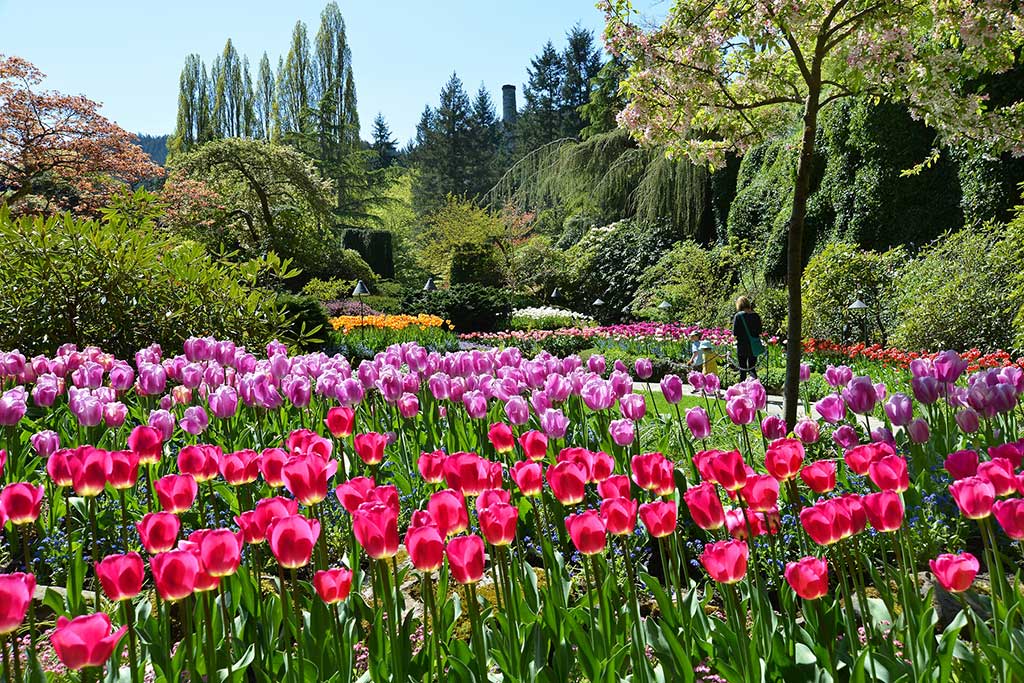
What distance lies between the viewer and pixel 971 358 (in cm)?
773

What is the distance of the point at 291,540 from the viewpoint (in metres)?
1.26

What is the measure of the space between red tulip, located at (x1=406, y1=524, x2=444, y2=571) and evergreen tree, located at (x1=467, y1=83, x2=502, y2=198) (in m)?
40.9

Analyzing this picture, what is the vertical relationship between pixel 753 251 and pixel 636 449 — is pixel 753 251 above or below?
above

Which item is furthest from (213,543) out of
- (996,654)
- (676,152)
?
(676,152)

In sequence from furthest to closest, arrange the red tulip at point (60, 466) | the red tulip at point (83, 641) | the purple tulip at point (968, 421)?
the purple tulip at point (968, 421)
the red tulip at point (60, 466)
the red tulip at point (83, 641)

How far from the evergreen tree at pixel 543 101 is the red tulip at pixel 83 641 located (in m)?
41.9

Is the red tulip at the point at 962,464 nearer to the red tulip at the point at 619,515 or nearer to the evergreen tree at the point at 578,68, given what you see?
the red tulip at the point at 619,515

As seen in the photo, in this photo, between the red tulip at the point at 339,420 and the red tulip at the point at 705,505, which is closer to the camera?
the red tulip at the point at 705,505

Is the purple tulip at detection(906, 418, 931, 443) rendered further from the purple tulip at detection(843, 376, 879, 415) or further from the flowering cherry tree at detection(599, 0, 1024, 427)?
the flowering cherry tree at detection(599, 0, 1024, 427)

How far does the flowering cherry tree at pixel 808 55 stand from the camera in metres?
4.05

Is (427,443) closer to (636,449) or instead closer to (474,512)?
(474,512)

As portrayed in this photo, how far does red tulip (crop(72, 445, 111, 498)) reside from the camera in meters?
1.67

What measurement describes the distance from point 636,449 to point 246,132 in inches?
1448

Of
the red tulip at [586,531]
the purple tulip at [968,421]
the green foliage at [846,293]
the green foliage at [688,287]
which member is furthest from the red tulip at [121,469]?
the green foliage at [688,287]
